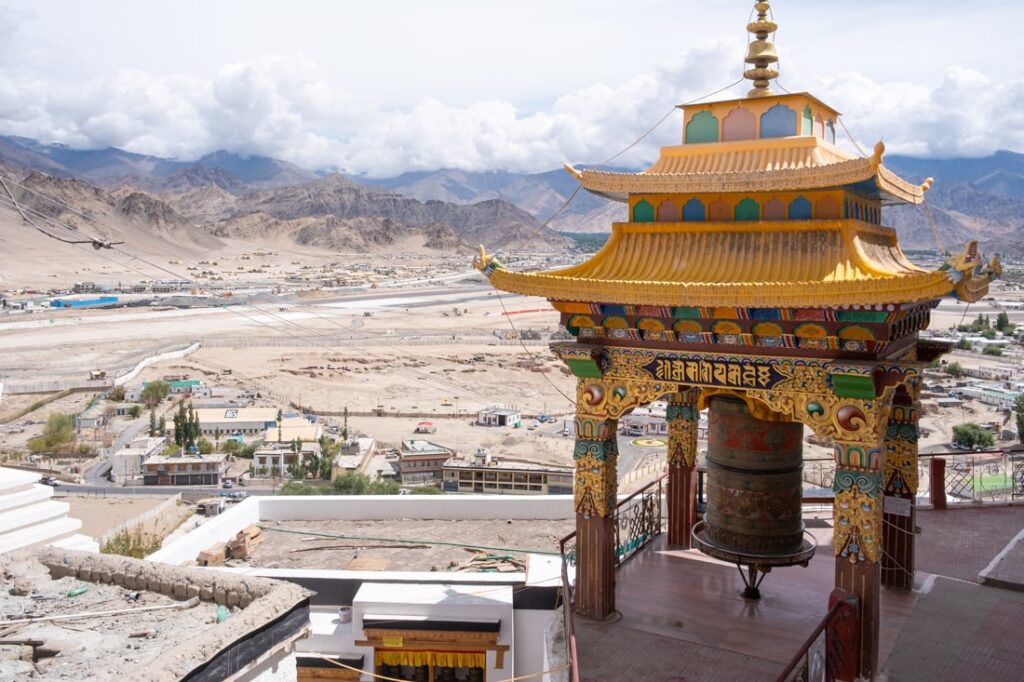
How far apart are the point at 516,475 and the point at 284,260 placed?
16026cm

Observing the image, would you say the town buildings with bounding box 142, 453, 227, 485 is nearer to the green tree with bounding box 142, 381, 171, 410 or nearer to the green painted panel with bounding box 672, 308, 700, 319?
the green tree with bounding box 142, 381, 171, 410

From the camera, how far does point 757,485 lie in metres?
9.27

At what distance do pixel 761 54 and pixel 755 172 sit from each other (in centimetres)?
179

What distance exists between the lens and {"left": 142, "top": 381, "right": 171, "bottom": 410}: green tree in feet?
161

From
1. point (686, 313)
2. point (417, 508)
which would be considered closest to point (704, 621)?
point (686, 313)

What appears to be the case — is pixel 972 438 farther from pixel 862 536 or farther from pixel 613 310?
pixel 613 310

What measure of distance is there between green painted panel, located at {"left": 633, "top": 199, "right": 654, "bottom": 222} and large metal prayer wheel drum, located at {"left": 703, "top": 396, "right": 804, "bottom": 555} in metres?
2.15

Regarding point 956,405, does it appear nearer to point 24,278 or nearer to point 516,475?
point 516,475

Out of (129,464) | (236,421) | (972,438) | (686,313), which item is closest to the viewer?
(686,313)

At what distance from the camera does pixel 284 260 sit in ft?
601

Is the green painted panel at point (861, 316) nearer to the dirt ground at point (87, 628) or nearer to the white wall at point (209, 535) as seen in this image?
the dirt ground at point (87, 628)

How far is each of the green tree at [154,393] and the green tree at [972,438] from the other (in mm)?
42176

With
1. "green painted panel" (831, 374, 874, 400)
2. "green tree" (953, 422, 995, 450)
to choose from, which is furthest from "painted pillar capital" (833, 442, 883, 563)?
"green tree" (953, 422, 995, 450)

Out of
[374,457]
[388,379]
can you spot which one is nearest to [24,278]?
[388,379]
